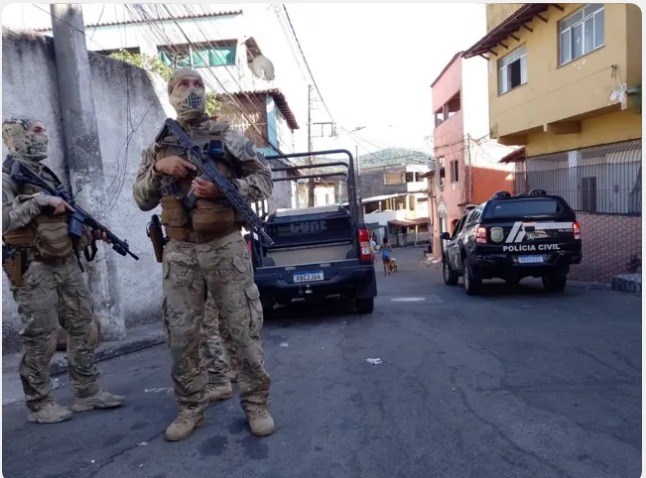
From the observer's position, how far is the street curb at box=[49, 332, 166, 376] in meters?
5.36

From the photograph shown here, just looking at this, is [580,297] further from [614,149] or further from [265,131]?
[265,131]

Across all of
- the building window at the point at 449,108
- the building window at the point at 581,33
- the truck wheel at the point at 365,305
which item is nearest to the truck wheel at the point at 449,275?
the truck wheel at the point at 365,305

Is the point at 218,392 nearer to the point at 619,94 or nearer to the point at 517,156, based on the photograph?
the point at 619,94

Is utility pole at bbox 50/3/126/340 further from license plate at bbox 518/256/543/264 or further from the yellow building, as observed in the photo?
the yellow building

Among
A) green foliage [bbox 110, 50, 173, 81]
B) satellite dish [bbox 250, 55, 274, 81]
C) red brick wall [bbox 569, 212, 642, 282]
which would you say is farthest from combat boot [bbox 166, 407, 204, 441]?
satellite dish [bbox 250, 55, 274, 81]

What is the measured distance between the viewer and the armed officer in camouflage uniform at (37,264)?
3773 millimetres

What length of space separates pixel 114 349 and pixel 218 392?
242 cm

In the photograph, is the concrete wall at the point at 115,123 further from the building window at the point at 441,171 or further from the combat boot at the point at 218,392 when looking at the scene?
the building window at the point at 441,171

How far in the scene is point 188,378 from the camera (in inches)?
138

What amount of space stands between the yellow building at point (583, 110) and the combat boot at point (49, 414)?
36.9ft

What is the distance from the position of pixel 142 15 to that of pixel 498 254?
22.5 ft

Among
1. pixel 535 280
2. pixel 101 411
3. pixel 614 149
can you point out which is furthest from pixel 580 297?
pixel 101 411

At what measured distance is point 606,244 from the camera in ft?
41.6

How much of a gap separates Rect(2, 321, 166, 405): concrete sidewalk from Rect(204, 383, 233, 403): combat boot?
1.67 metres
